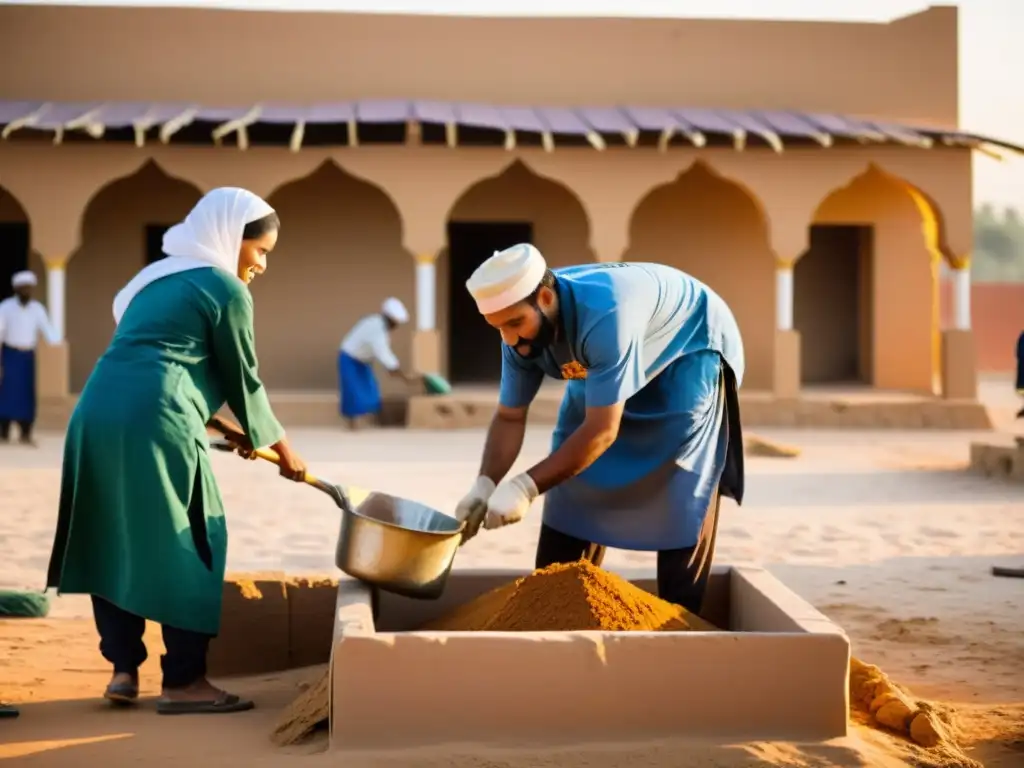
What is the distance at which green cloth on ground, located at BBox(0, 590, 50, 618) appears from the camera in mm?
5672

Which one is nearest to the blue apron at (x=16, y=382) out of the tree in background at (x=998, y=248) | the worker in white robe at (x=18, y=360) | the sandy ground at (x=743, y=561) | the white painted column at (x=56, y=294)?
the worker in white robe at (x=18, y=360)

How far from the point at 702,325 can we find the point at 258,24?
13.4 metres

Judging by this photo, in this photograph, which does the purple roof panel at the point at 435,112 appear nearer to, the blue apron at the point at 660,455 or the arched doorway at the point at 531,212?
the arched doorway at the point at 531,212

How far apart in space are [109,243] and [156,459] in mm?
13731

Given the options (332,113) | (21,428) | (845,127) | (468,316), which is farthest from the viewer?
(468,316)

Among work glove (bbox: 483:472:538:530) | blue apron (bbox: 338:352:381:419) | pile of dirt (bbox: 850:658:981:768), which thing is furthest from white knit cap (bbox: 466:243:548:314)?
blue apron (bbox: 338:352:381:419)

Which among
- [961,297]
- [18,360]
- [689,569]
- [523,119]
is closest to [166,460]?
[689,569]

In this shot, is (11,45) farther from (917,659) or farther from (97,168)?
A: (917,659)

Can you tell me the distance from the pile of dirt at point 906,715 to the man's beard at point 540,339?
1281 mm

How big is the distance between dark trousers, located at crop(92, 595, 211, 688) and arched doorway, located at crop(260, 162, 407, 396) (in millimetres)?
13126

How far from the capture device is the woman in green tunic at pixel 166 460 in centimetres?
403

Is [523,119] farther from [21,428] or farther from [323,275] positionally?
[21,428]

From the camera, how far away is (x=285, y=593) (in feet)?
15.8

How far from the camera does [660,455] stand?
4281 mm
